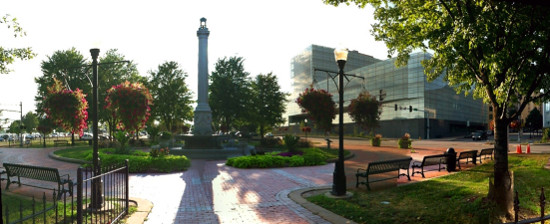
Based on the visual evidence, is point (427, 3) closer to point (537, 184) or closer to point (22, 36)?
point (537, 184)

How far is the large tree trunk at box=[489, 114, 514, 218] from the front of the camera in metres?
6.25

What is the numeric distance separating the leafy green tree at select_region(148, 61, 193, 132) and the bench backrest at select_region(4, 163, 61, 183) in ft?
105

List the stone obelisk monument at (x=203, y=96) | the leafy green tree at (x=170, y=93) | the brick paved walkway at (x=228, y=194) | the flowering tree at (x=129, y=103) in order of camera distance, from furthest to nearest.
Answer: the leafy green tree at (x=170, y=93), the stone obelisk monument at (x=203, y=96), the flowering tree at (x=129, y=103), the brick paved walkway at (x=228, y=194)

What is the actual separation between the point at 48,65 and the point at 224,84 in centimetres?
2043

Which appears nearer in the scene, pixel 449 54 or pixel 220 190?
pixel 449 54

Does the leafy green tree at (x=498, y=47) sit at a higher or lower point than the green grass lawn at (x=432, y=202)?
higher

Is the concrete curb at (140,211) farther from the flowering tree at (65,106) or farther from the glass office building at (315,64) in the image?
the glass office building at (315,64)

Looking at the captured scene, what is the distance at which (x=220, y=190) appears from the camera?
10.4m

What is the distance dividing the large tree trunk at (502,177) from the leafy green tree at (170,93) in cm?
4064

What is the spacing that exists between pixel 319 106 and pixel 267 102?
9.52 meters

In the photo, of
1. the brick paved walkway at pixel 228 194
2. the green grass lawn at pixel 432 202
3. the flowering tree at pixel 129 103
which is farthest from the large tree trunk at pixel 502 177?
the flowering tree at pixel 129 103

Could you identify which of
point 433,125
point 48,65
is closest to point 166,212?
point 48,65

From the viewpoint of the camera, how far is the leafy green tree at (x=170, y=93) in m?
43.2

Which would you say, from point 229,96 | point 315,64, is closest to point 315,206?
point 229,96
